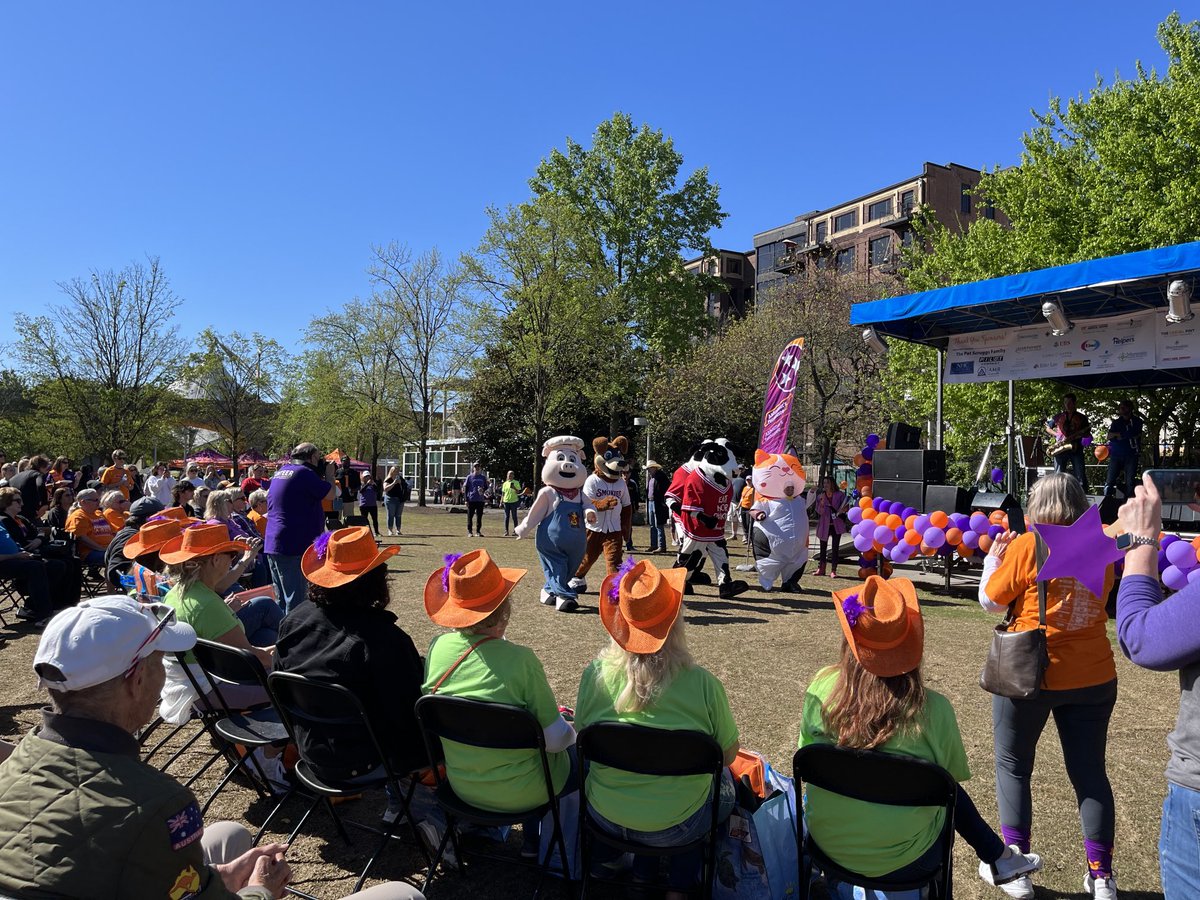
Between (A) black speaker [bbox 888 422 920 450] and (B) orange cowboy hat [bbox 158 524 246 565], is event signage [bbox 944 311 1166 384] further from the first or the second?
(B) orange cowboy hat [bbox 158 524 246 565]

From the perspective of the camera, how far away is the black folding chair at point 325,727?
2.96 m

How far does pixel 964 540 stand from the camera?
9711mm

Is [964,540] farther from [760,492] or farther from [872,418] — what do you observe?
[872,418]

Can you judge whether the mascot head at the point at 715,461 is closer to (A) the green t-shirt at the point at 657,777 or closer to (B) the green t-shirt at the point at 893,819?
(A) the green t-shirt at the point at 657,777

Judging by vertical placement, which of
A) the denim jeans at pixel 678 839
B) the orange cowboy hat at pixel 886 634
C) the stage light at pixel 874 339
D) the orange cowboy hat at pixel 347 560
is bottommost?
the denim jeans at pixel 678 839

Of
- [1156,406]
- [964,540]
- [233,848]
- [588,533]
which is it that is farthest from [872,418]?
[233,848]

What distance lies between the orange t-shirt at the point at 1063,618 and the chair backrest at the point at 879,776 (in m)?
1.02

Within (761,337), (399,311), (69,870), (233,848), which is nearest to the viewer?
(69,870)

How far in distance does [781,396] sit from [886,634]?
34.3 feet

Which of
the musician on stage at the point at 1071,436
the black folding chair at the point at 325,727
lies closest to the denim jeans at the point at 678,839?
the black folding chair at the point at 325,727

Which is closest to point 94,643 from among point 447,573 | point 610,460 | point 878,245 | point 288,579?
point 447,573

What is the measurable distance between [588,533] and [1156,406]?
15276 millimetres

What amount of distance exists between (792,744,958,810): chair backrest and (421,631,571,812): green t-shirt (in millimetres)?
958

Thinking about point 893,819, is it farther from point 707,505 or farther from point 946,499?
point 946,499
